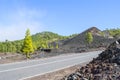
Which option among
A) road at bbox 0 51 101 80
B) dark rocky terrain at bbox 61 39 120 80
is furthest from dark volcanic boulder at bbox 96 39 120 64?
road at bbox 0 51 101 80

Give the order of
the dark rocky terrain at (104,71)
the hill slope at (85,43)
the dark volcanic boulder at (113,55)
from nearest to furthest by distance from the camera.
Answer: the dark rocky terrain at (104,71), the dark volcanic boulder at (113,55), the hill slope at (85,43)

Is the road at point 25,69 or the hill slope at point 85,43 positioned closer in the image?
the road at point 25,69

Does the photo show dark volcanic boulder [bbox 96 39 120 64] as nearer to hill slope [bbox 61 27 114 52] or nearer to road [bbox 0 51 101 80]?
road [bbox 0 51 101 80]

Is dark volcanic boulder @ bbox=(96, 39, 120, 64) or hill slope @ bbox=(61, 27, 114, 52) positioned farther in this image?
hill slope @ bbox=(61, 27, 114, 52)

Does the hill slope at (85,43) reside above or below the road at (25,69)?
above

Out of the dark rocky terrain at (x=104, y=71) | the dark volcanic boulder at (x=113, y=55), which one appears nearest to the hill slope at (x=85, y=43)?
the dark volcanic boulder at (x=113, y=55)

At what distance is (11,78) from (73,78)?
5.90m

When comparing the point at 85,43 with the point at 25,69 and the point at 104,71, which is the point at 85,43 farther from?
the point at 104,71

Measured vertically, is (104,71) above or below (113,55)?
below

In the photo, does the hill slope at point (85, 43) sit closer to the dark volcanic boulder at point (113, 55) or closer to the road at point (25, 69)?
the road at point (25, 69)

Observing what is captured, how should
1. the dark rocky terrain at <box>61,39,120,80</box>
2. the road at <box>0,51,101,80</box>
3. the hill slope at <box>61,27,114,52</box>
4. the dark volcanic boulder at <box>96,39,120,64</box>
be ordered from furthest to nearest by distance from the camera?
1. the hill slope at <box>61,27,114,52</box>
2. the road at <box>0,51,101,80</box>
3. the dark volcanic boulder at <box>96,39,120,64</box>
4. the dark rocky terrain at <box>61,39,120,80</box>

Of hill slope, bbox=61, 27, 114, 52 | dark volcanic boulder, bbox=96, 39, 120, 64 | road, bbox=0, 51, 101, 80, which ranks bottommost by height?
road, bbox=0, 51, 101, 80

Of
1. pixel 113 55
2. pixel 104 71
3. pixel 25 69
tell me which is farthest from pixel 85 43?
pixel 104 71

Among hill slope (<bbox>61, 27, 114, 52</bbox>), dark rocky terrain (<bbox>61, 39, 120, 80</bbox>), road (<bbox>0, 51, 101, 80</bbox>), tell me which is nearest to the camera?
dark rocky terrain (<bbox>61, 39, 120, 80</bbox>)
